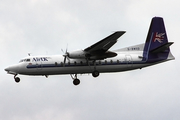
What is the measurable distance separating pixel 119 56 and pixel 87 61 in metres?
2.85

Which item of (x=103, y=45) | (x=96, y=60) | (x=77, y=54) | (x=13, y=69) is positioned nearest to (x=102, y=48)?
(x=103, y=45)

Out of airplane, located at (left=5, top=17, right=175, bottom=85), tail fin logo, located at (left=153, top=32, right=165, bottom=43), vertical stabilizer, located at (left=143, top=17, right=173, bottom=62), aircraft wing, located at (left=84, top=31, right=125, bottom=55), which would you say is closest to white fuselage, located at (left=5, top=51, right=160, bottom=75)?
airplane, located at (left=5, top=17, right=175, bottom=85)

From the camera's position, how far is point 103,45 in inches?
1160

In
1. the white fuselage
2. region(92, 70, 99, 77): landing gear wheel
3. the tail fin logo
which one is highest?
the tail fin logo

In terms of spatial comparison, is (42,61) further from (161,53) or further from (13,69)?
(161,53)

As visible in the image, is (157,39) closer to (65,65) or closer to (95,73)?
(95,73)

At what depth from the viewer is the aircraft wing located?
92.8 ft

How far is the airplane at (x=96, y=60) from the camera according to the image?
29.7m

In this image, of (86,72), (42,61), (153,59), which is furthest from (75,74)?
(153,59)

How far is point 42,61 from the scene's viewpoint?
30172mm

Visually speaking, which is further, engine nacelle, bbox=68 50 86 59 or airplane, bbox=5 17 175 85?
airplane, bbox=5 17 175 85

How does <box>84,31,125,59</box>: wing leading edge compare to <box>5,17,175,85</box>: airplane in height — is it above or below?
above

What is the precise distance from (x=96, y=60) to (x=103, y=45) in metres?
1.93

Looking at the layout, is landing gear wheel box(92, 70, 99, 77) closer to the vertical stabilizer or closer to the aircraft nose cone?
the vertical stabilizer
